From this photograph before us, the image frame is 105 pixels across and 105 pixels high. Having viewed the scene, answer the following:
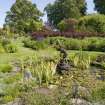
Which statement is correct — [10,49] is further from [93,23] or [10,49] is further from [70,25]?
[70,25]

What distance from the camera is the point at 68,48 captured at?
21031 millimetres

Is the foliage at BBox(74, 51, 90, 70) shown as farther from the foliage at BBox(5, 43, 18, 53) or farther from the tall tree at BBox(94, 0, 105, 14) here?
the tall tree at BBox(94, 0, 105, 14)

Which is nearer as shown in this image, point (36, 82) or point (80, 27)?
point (36, 82)

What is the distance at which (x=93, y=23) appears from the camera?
104 ft

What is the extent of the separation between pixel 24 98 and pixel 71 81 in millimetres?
3211

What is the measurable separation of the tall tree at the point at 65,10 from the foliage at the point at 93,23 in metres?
15.6

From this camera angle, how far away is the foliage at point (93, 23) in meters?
31.2

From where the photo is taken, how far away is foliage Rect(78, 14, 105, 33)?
31188 mm

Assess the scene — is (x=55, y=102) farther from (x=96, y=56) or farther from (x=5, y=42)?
(x=5, y=42)

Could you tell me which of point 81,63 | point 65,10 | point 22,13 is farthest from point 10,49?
point 65,10

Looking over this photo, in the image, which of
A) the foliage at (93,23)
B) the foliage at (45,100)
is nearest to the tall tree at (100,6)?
the foliage at (93,23)

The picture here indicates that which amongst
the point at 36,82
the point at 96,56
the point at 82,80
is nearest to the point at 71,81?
the point at 82,80

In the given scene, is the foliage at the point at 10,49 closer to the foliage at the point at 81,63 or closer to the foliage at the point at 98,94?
the foliage at the point at 81,63

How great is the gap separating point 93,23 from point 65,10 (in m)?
19.1
